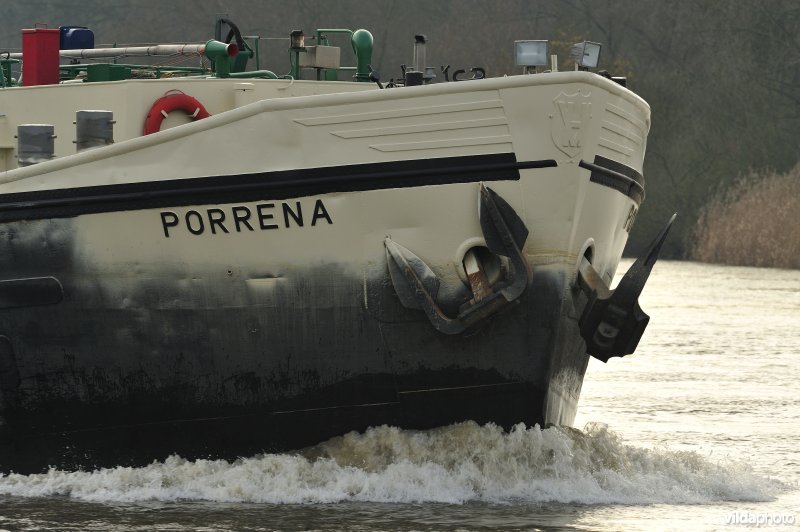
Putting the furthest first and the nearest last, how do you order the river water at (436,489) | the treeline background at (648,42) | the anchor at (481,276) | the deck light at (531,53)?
the treeline background at (648,42)
the deck light at (531,53)
the anchor at (481,276)
the river water at (436,489)

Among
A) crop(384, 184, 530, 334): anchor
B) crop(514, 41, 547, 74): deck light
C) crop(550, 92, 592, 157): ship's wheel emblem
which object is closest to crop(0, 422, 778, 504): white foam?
crop(384, 184, 530, 334): anchor

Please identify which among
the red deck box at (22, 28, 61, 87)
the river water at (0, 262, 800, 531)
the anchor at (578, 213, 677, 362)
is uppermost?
the red deck box at (22, 28, 61, 87)

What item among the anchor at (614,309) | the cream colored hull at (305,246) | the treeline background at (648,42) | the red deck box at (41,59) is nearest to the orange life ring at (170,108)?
the cream colored hull at (305,246)

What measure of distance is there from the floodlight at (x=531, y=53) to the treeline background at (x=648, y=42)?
101ft

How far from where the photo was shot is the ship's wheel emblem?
32.2 ft

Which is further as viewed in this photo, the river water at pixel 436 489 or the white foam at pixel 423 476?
the white foam at pixel 423 476

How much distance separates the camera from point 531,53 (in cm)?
1024

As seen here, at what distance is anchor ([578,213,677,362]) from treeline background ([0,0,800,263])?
101ft

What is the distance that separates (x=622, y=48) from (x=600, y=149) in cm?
3717

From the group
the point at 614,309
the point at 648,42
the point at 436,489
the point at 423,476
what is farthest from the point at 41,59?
the point at 648,42

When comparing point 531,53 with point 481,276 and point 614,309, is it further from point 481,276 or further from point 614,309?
point 614,309

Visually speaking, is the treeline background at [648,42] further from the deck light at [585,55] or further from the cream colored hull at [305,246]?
the cream colored hull at [305,246]

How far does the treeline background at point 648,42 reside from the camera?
139 feet

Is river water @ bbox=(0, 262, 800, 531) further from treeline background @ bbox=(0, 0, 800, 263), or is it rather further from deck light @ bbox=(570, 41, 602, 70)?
treeline background @ bbox=(0, 0, 800, 263)
